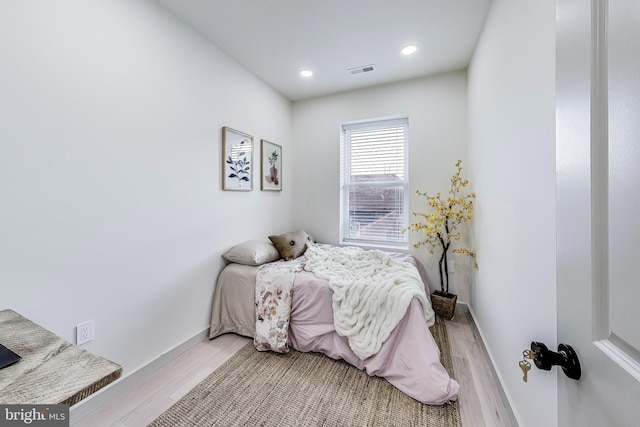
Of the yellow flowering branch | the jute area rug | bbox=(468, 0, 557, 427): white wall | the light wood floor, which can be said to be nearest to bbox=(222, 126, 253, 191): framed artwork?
the light wood floor

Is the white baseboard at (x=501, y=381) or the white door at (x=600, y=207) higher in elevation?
the white door at (x=600, y=207)

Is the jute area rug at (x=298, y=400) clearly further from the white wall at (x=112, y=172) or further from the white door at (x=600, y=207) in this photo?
the white door at (x=600, y=207)

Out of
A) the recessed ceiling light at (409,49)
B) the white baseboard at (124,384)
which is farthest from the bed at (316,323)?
the recessed ceiling light at (409,49)

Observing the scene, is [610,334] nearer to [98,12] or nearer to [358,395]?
[358,395]

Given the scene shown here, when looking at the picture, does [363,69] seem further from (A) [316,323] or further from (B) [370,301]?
(A) [316,323]

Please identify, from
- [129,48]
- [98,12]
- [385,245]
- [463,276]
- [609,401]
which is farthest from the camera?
[385,245]

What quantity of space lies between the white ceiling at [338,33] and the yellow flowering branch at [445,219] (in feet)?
3.85

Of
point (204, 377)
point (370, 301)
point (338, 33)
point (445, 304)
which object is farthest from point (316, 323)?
point (338, 33)

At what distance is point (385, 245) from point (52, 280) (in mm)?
2990

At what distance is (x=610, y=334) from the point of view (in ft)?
1.43

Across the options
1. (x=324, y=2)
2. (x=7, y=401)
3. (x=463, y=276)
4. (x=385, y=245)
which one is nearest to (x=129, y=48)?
(x=324, y=2)

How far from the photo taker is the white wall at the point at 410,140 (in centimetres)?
289

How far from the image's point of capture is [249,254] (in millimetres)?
2447

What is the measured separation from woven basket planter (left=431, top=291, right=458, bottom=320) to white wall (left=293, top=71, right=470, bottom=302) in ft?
0.90
